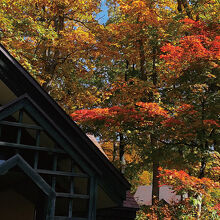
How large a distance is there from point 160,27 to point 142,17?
4.21 ft

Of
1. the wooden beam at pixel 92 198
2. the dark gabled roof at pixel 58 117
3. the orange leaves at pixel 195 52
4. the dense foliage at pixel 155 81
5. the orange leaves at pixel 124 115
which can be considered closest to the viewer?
the dark gabled roof at pixel 58 117

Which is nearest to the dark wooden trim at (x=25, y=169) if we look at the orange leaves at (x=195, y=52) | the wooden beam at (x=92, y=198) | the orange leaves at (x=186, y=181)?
the wooden beam at (x=92, y=198)

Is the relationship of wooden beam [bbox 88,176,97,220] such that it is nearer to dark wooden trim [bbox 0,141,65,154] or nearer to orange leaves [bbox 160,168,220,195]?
dark wooden trim [bbox 0,141,65,154]

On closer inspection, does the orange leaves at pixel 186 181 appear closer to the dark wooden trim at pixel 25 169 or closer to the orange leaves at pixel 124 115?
the orange leaves at pixel 124 115

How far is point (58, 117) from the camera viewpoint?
6266mm

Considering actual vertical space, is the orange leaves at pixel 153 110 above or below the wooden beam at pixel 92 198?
above

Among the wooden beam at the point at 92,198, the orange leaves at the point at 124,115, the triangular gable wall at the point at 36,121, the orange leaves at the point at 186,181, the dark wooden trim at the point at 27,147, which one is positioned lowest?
the wooden beam at the point at 92,198

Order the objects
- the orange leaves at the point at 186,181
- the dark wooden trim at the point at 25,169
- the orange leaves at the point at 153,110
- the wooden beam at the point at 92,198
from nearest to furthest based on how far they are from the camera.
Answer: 1. the dark wooden trim at the point at 25,169
2. the wooden beam at the point at 92,198
3. the orange leaves at the point at 186,181
4. the orange leaves at the point at 153,110

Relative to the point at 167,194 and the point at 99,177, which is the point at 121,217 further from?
the point at 167,194

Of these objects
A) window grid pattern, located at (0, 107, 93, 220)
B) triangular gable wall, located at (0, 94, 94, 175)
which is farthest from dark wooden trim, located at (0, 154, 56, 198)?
triangular gable wall, located at (0, 94, 94, 175)

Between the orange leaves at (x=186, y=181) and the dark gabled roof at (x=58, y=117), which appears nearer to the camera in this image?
the dark gabled roof at (x=58, y=117)

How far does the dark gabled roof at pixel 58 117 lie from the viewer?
19.9 ft

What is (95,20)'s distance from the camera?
2031 centimetres

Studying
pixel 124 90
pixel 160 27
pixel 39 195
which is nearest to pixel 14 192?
pixel 39 195
